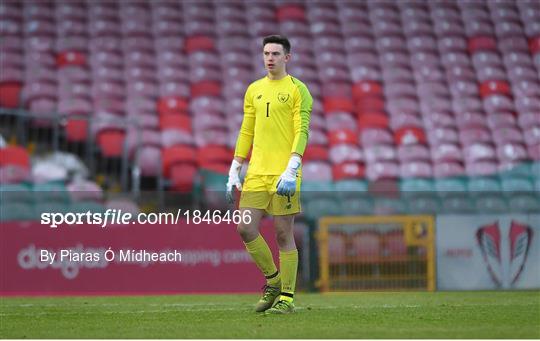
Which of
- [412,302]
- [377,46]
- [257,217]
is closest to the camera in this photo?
[257,217]

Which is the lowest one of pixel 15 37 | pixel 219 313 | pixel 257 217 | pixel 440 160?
pixel 219 313

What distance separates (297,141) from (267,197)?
0.51m

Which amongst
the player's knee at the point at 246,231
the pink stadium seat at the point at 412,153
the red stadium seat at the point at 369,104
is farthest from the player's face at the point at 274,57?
the red stadium seat at the point at 369,104

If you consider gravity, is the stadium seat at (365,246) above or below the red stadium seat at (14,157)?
below

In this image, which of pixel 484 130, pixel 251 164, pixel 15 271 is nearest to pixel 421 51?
pixel 484 130

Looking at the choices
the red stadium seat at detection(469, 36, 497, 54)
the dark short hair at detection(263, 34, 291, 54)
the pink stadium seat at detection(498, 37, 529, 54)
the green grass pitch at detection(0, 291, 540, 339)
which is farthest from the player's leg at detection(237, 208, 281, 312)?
the pink stadium seat at detection(498, 37, 529, 54)

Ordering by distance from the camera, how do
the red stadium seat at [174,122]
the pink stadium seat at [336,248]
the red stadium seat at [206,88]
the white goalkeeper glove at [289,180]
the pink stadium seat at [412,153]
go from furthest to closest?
1. the red stadium seat at [206,88]
2. the pink stadium seat at [412,153]
3. the red stadium seat at [174,122]
4. the pink stadium seat at [336,248]
5. the white goalkeeper glove at [289,180]

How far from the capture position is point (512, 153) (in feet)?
55.5

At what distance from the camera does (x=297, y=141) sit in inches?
322

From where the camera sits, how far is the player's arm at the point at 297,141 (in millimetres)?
8000

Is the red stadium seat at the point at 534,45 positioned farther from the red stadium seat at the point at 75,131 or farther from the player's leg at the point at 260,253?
the player's leg at the point at 260,253

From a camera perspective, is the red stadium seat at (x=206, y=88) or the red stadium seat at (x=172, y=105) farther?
the red stadium seat at (x=206, y=88)

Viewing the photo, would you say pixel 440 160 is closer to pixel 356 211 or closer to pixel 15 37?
pixel 356 211

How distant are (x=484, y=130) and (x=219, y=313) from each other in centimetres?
975
